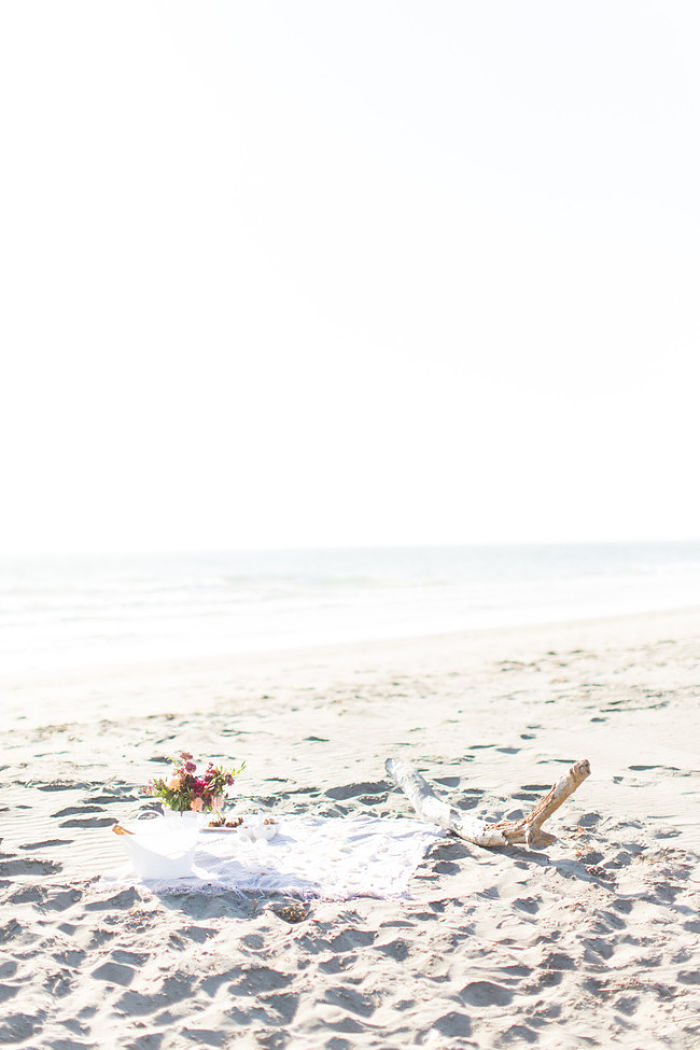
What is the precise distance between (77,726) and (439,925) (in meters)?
6.38

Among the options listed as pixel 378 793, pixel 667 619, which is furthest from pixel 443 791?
pixel 667 619

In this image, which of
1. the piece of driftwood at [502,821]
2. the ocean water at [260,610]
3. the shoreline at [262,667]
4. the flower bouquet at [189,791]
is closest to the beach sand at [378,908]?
the piece of driftwood at [502,821]

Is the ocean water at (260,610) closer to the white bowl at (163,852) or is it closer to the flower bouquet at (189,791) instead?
the flower bouquet at (189,791)

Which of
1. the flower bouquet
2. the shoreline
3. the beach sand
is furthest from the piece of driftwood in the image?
the shoreline

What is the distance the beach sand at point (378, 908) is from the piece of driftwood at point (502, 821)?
12 cm

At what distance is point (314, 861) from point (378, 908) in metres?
0.72

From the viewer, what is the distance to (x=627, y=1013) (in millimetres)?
3658

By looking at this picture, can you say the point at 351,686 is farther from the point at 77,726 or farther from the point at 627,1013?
the point at 627,1013

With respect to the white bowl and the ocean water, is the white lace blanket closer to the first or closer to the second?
the white bowl

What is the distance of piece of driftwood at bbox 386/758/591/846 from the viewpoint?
520 centimetres

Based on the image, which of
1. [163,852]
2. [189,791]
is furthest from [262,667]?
[163,852]

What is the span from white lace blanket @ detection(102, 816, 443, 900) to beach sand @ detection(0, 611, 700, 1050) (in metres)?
0.12

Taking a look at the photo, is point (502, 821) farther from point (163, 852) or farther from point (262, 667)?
point (262, 667)

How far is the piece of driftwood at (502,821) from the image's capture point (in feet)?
17.1
